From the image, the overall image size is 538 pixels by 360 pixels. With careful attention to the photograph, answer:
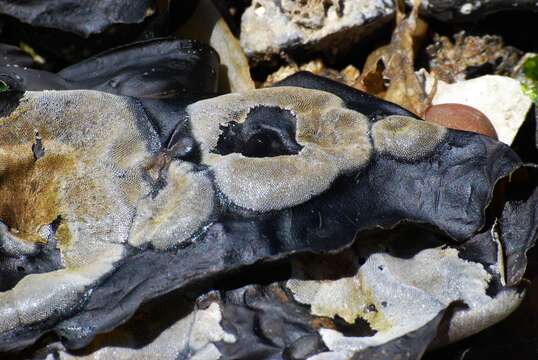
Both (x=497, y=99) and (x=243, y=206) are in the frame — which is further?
(x=497, y=99)

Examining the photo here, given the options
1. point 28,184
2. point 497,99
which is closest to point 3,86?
point 28,184

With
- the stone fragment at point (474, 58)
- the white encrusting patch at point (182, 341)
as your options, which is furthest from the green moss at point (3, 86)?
the stone fragment at point (474, 58)

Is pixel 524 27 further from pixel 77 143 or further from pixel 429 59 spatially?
pixel 77 143

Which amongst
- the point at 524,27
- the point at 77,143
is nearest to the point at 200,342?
the point at 77,143

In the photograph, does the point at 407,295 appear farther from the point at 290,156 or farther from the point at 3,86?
the point at 3,86

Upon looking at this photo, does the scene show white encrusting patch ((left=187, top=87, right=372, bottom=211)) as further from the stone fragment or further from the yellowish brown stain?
the stone fragment

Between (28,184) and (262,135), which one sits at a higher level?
(262,135)
